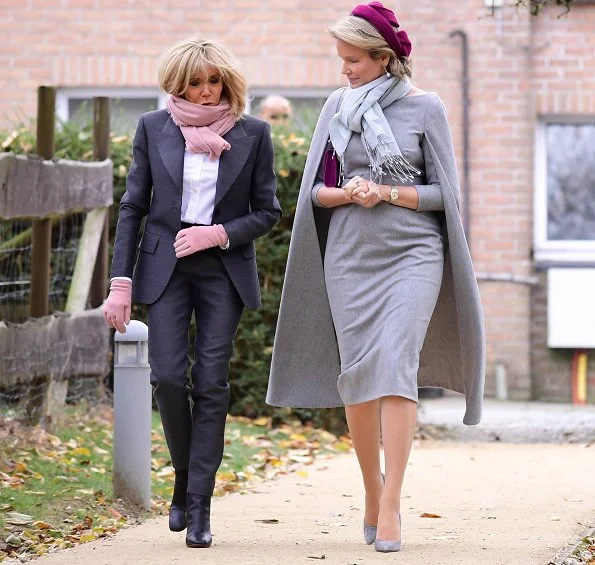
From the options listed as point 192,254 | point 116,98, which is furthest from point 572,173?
point 192,254

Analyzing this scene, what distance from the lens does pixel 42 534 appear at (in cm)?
566

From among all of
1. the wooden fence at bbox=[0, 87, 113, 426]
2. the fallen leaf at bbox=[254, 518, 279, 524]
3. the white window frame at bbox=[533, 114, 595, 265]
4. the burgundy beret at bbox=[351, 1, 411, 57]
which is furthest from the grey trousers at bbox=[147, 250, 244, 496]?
the white window frame at bbox=[533, 114, 595, 265]

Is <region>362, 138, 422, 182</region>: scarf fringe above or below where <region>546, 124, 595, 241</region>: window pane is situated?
below

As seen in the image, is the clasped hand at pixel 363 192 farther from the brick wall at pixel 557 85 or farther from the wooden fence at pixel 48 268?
the brick wall at pixel 557 85

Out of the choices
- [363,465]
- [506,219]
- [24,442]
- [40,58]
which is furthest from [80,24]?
[363,465]

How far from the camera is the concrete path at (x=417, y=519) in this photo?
16.3 feet

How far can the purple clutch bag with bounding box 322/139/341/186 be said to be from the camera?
5.34 m

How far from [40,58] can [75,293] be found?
4342 mm

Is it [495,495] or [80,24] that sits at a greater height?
[80,24]

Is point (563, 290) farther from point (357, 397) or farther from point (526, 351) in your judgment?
point (357, 397)

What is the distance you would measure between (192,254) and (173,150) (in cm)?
37

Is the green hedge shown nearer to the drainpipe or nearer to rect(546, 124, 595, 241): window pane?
the drainpipe

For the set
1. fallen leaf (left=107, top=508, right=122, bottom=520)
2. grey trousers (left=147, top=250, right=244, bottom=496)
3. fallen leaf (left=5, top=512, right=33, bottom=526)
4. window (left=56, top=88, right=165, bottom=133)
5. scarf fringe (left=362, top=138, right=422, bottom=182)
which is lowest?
fallen leaf (left=107, top=508, right=122, bottom=520)

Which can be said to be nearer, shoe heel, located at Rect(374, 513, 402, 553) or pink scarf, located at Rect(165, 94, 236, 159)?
shoe heel, located at Rect(374, 513, 402, 553)
